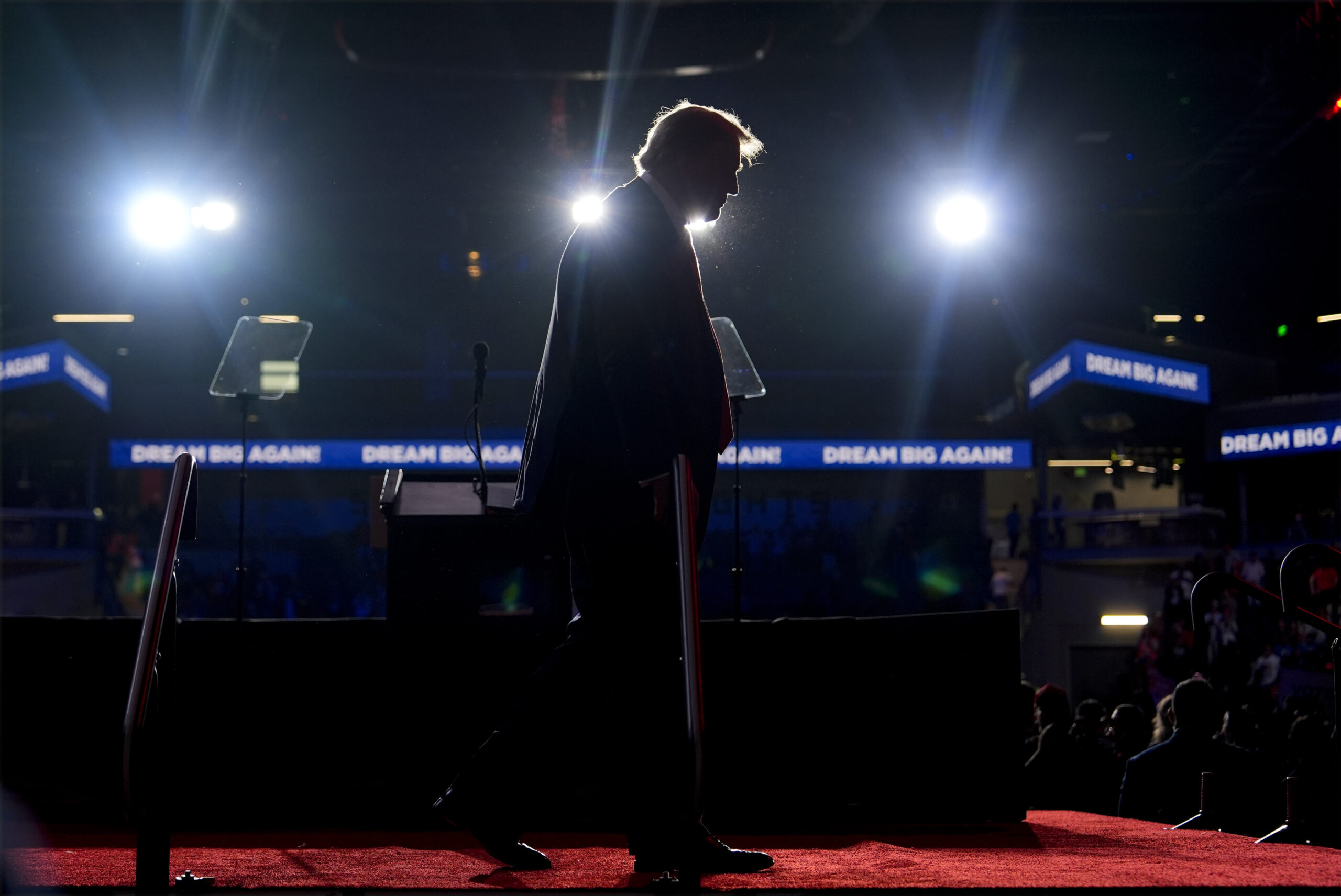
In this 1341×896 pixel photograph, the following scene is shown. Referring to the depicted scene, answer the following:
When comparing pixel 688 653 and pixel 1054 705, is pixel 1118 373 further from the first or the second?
pixel 688 653

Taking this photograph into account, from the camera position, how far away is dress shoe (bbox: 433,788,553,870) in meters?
2.42

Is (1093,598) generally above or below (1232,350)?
below

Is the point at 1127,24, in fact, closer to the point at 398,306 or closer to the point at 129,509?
the point at 398,306

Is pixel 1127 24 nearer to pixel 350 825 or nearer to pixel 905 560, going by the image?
pixel 905 560

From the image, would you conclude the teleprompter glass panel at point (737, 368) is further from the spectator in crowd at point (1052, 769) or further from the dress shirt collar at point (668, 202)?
the dress shirt collar at point (668, 202)

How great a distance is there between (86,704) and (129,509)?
15.6 meters

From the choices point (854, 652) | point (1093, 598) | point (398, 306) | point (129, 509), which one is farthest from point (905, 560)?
point (854, 652)

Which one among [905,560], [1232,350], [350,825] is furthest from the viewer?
[1232,350]

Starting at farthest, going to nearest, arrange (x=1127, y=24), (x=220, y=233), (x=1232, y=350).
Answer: (x=1232, y=350)
(x=220, y=233)
(x=1127, y=24)

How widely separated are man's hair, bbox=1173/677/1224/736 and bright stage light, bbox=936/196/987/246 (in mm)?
9182

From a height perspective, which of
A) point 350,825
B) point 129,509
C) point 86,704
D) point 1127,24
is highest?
point 1127,24

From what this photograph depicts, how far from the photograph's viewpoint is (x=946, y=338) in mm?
20828

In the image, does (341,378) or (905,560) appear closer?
(905,560)

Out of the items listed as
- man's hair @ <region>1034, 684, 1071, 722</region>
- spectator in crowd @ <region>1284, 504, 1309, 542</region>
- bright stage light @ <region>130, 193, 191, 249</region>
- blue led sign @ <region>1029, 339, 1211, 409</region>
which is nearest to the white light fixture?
spectator in crowd @ <region>1284, 504, 1309, 542</region>
